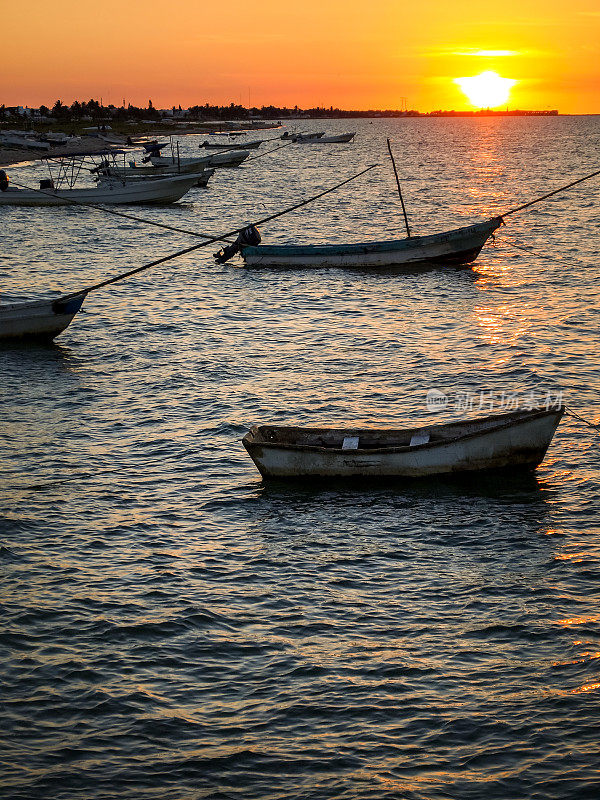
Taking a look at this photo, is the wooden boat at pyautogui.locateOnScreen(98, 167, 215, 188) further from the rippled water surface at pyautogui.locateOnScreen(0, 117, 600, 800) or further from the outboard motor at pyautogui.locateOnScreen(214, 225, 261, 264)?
the rippled water surface at pyautogui.locateOnScreen(0, 117, 600, 800)

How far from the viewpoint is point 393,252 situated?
41688 millimetres

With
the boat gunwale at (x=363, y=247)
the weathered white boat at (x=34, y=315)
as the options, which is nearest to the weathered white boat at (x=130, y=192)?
the boat gunwale at (x=363, y=247)

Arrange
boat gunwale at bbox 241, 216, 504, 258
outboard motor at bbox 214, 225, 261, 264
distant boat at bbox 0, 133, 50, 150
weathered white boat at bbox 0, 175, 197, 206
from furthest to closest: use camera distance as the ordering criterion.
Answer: distant boat at bbox 0, 133, 50, 150
weathered white boat at bbox 0, 175, 197, 206
outboard motor at bbox 214, 225, 261, 264
boat gunwale at bbox 241, 216, 504, 258

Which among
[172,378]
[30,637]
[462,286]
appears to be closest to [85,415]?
[172,378]

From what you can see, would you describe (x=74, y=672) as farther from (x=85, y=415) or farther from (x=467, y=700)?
(x=85, y=415)

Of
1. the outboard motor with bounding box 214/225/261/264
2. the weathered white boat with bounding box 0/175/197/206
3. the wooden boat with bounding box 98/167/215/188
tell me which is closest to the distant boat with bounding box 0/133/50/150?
the wooden boat with bounding box 98/167/215/188

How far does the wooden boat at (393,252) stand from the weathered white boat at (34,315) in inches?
699

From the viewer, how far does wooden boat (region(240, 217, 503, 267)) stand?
41.6 metres

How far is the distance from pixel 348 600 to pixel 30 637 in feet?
15.6

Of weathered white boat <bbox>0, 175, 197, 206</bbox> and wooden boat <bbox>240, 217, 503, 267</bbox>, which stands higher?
weathered white boat <bbox>0, 175, 197, 206</bbox>

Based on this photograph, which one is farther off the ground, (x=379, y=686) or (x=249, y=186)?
(x=249, y=186)

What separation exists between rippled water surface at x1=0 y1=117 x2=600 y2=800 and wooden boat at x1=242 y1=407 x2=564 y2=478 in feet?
1.27

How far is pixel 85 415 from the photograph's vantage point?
2236cm

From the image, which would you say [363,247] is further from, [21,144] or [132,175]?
[21,144]
